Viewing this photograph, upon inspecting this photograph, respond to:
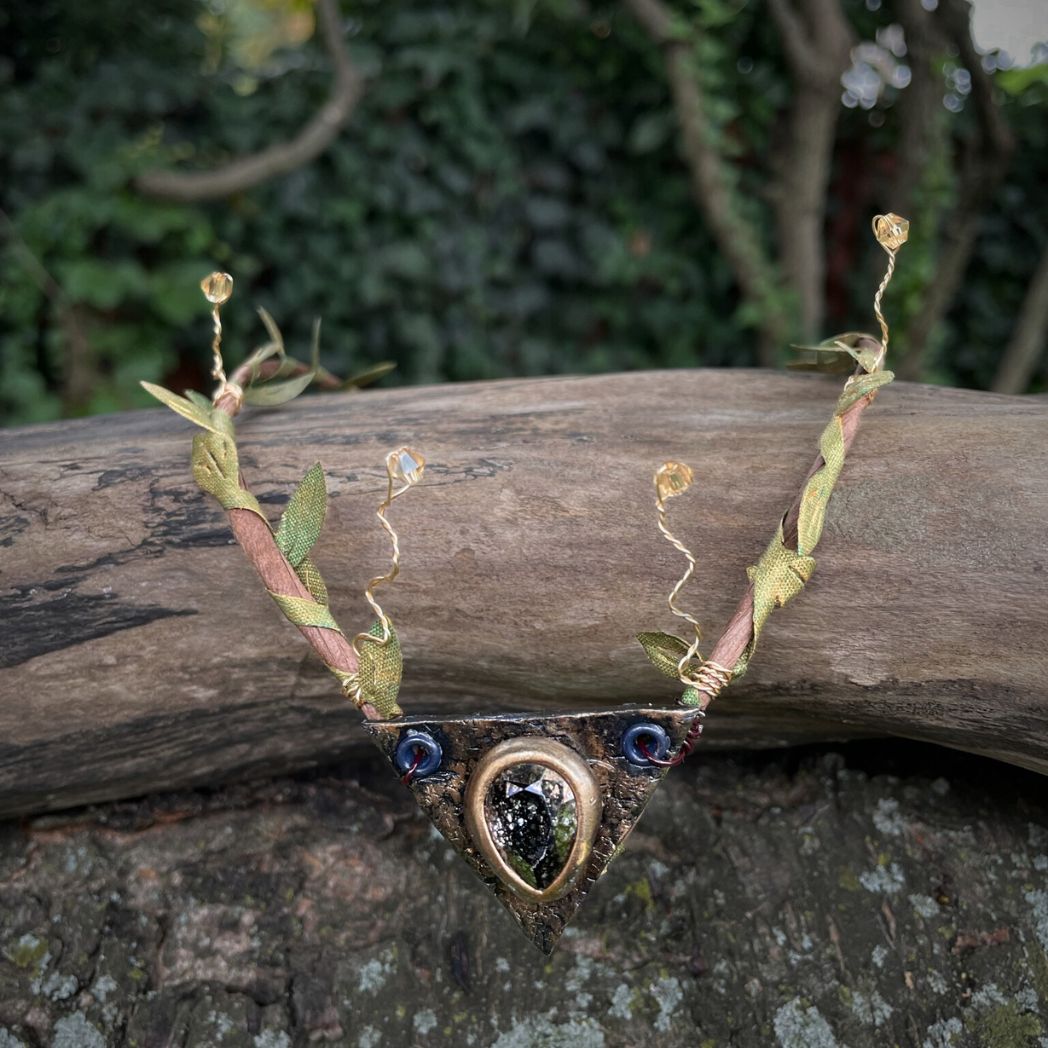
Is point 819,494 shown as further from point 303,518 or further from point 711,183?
point 711,183

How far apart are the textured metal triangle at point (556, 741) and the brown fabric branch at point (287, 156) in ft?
6.96

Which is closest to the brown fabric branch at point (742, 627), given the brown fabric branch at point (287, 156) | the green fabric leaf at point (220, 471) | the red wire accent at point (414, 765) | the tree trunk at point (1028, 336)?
the red wire accent at point (414, 765)

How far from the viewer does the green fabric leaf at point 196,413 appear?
1392 mm

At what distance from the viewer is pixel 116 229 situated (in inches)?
116

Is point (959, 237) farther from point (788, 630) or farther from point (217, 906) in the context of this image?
point (217, 906)

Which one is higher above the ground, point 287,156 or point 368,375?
point 287,156

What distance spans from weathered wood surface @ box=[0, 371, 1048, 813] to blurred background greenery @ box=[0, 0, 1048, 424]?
1681mm

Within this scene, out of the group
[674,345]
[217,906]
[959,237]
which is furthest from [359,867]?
[959,237]

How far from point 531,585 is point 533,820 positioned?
0.32m

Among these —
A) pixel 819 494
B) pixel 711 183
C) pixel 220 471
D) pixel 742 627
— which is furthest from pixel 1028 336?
pixel 220 471

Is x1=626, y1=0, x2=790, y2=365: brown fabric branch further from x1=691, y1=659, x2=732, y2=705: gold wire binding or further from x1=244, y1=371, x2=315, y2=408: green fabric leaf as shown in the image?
x1=691, y1=659, x2=732, y2=705: gold wire binding

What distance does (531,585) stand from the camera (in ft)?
4.54

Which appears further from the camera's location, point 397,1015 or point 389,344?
point 389,344

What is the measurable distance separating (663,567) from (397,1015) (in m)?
0.68
